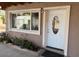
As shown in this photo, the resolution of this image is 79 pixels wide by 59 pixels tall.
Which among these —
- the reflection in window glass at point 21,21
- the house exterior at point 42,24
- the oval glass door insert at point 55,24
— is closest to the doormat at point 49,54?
the house exterior at point 42,24

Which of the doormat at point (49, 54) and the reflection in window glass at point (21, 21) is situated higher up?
the reflection in window glass at point (21, 21)

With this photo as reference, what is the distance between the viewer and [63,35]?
7086mm

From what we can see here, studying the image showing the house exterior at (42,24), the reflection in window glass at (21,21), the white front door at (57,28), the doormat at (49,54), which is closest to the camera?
the house exterior at (42,24)

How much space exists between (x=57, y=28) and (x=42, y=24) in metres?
0.91

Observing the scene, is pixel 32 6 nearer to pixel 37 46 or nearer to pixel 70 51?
pixel 37 46

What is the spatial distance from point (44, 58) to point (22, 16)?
3991 millimetres

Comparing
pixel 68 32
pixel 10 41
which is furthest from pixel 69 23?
pixel 10 41

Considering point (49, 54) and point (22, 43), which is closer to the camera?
point (49, 54)

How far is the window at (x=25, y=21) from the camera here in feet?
27.1

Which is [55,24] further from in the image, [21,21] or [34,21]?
[21,21]

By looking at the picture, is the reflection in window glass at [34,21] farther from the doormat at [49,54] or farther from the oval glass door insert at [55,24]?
the doormat at [49,54]

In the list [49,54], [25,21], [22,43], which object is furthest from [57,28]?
[25,21]

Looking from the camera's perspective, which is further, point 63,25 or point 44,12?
point 44,12

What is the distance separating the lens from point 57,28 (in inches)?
293
